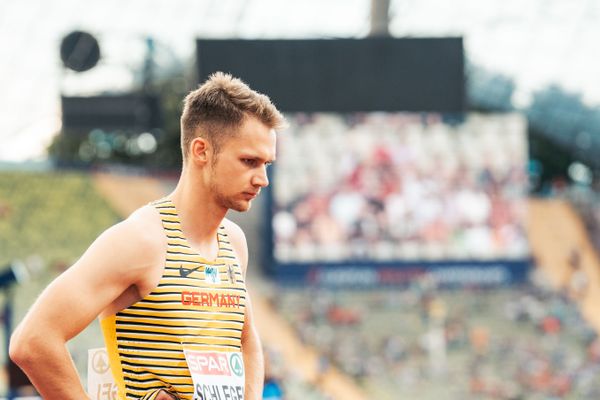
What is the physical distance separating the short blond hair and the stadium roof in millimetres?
33310

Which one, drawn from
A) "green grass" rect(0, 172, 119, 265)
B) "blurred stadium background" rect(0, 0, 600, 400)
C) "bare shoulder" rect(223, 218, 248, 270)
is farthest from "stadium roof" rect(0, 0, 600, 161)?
"bare shoulder" rect(223, 218, 248, 270)

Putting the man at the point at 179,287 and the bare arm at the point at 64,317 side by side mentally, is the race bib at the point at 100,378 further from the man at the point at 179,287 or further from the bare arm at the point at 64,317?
the bare arm at the point at 64,317

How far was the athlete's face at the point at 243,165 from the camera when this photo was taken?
2.58 metres

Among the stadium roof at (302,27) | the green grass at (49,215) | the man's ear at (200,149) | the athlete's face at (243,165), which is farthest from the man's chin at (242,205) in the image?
the stadium roof at (302,27)

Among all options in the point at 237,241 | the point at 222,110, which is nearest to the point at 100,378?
the point at 237,241

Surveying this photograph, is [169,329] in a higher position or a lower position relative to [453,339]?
higher

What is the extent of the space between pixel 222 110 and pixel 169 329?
19.4 inches

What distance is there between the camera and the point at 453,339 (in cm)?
2831

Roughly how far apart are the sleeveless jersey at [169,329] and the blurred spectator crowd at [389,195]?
25.7 meters

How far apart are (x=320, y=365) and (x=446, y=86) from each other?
744 centimetres

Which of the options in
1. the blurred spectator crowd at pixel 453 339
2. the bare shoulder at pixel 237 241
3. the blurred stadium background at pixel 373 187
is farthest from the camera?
the blurred spectator crowd at pixel 453 339

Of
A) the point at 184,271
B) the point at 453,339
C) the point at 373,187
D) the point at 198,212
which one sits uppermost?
the point at 198,212

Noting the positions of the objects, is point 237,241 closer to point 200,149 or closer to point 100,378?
point 200,149

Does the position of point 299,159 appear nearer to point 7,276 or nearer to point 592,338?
point 592,338
